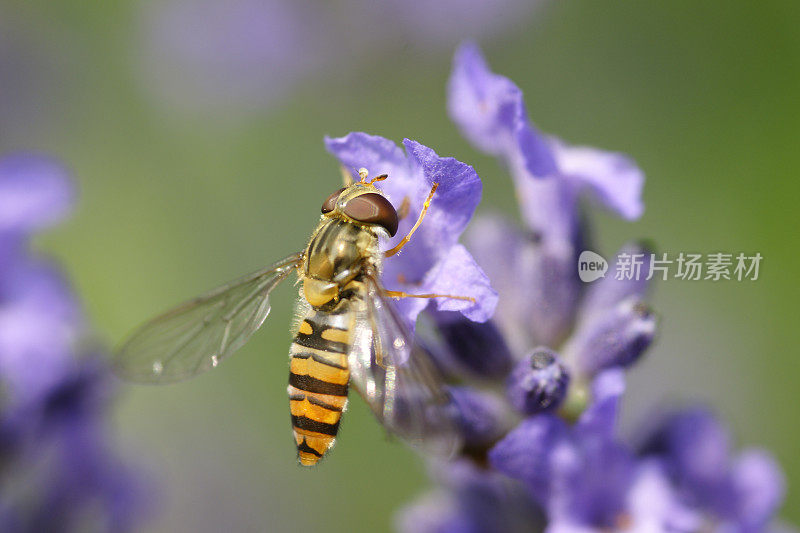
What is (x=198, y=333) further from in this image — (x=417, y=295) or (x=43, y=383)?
(x=43, y=383)

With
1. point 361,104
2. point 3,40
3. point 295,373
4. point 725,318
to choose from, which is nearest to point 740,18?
point 725,318

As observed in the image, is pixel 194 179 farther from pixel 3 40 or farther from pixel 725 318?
pixel 725 318

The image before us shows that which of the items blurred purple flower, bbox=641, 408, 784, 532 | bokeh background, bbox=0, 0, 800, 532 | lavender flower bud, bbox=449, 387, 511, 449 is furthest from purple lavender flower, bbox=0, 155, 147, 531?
blurred purple flower, bbox=641, 408, 784, 532

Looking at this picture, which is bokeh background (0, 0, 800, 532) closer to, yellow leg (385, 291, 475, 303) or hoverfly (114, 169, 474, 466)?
hoverfly (114, 169, 474, 466)

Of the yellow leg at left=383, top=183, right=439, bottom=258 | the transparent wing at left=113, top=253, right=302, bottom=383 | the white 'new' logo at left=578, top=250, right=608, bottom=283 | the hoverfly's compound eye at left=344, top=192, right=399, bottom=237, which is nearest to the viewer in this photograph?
the yellow leg at left=383, top=183, right=439, bottom=258

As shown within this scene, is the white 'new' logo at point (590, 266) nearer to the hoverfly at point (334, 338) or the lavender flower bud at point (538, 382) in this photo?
the lavender flower bud at point (538, 382)

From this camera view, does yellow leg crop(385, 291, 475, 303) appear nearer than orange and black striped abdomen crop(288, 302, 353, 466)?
Yes

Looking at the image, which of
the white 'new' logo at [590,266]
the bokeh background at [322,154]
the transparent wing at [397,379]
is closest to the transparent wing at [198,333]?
the transparent wing at [397,379]
